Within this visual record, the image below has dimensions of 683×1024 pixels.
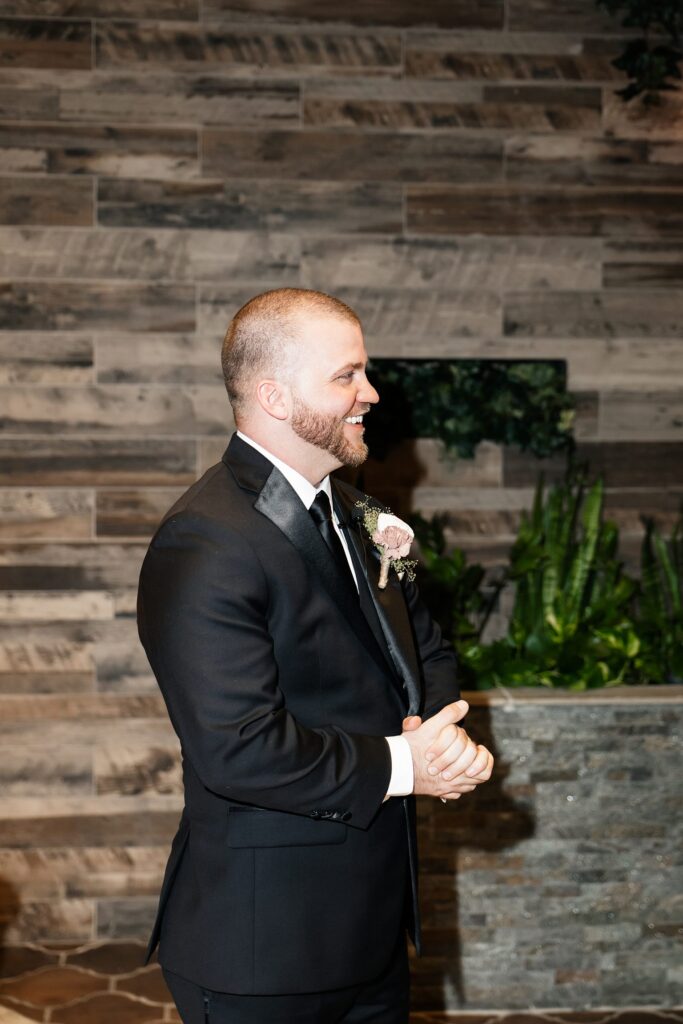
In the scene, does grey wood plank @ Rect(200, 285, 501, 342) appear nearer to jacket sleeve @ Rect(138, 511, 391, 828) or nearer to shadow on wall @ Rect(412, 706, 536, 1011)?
shadow on wall @ Rect(412, 706, 536, 1011)

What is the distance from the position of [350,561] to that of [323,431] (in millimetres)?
268

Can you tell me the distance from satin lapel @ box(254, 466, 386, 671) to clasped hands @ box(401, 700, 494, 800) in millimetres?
179

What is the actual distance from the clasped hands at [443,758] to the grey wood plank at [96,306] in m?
2.51

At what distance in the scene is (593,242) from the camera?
4.18 metres

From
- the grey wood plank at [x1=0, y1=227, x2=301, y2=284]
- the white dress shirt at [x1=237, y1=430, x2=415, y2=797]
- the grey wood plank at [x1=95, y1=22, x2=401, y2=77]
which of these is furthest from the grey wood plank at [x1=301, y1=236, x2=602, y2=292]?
the white dress shirt at [x1=237, y1=430, x2=415, y2=797]

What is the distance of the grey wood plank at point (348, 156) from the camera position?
408cm

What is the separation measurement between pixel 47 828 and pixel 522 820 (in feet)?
5.63

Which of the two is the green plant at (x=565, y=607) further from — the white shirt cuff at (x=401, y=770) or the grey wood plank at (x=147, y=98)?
the white shirt cuff at (x=401, y=770)

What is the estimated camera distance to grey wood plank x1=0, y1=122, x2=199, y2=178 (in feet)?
13.3

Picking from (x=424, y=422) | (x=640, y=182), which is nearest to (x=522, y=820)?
(x=424, y=422)

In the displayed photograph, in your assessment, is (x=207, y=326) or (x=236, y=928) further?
(x=207, y=326)

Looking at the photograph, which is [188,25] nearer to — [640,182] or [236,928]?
[640,182]

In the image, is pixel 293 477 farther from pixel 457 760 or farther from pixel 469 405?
pixel 469 405

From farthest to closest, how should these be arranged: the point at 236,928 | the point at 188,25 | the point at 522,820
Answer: the point at 188,25
the point at 522,820
the point at 236,928
